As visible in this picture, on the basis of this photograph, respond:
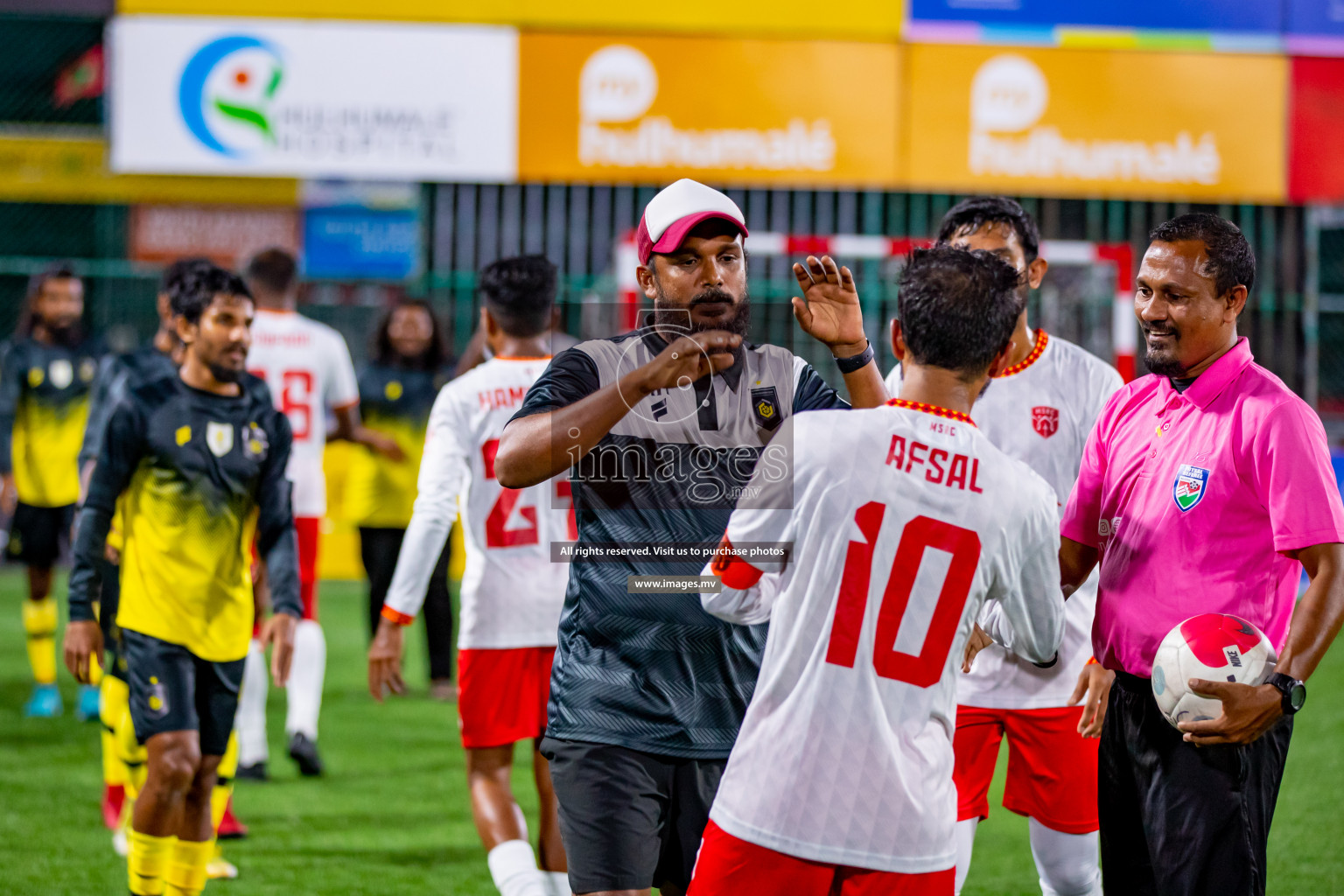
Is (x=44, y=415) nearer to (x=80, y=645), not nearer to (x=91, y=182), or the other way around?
(x=80, y=645)

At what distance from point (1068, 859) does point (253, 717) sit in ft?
12.6

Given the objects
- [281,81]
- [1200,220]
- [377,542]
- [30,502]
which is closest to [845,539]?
[1200,220]

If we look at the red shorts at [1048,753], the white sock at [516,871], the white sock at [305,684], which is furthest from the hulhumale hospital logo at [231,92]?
the red shorts at [1048,753]

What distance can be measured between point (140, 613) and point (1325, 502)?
3274 millimetres

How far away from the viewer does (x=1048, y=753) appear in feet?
13.6

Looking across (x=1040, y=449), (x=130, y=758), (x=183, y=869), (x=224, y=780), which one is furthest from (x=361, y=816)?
(x=1040, y=449)

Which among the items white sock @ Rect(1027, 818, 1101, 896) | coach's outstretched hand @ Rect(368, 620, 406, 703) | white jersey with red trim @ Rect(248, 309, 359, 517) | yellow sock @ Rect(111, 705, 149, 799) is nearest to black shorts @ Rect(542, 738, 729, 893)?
coach's outstretched hand @ Rect(368, 620, 406, 703)

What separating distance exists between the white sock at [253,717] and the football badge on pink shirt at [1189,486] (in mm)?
4348

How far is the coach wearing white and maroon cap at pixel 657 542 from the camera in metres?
2.93

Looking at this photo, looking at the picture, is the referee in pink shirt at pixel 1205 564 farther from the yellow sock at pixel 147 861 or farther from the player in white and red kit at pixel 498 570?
the yellow sock at pixel 147 861

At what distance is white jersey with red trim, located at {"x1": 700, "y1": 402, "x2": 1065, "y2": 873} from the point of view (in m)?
2.48

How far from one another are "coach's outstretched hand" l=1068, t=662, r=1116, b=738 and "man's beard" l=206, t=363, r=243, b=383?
2763mm

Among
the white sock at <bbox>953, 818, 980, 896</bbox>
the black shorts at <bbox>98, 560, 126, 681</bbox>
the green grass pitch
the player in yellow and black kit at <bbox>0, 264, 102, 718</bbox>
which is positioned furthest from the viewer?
the player in yellow and black kit at <bbox>0, 264, 102, 718</bbox>

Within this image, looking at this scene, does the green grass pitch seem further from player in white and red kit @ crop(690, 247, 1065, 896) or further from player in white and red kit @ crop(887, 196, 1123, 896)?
player in white and red kit @ crop(690, 247, 1065, 896)
